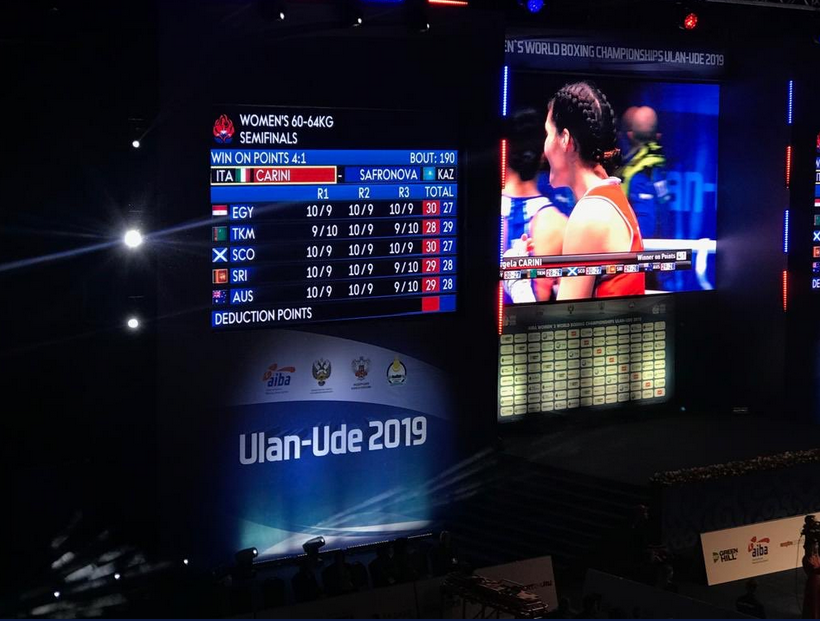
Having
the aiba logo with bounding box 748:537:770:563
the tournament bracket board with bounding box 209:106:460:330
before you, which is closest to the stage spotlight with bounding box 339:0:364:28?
the tournament bracket board with bounding box 209:106:460:330

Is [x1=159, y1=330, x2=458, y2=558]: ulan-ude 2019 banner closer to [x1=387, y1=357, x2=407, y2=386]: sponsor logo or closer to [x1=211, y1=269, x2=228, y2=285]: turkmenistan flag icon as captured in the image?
[x1=387, y1=357, x2=407, y2=386]: sponsor logo

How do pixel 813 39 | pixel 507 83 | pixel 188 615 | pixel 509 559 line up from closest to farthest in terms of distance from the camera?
pixel 188 615, pixel 509 559, pixel 507 83, pixel 813 39

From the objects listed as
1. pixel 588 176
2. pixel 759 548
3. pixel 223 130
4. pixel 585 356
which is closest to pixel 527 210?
pixel 588 176

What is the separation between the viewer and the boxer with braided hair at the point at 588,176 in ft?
47.8

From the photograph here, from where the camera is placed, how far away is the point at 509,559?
12.5 m

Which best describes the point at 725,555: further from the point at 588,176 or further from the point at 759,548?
the point at 588,176

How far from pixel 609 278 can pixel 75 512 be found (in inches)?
271

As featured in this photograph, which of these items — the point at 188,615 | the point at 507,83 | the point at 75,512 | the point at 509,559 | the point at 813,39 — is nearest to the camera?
the point at 188,615

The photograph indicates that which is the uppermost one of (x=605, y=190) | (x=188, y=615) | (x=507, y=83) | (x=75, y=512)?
(x=507, y=83)

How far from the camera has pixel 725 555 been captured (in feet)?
40.7

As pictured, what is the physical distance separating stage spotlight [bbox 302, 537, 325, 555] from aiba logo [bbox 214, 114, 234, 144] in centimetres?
357

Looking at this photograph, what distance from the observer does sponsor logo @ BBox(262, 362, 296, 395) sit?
11.2 m

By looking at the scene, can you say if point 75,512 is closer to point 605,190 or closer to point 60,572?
point 60,572

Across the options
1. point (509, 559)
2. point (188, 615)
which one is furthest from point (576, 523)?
point (188, 615)
